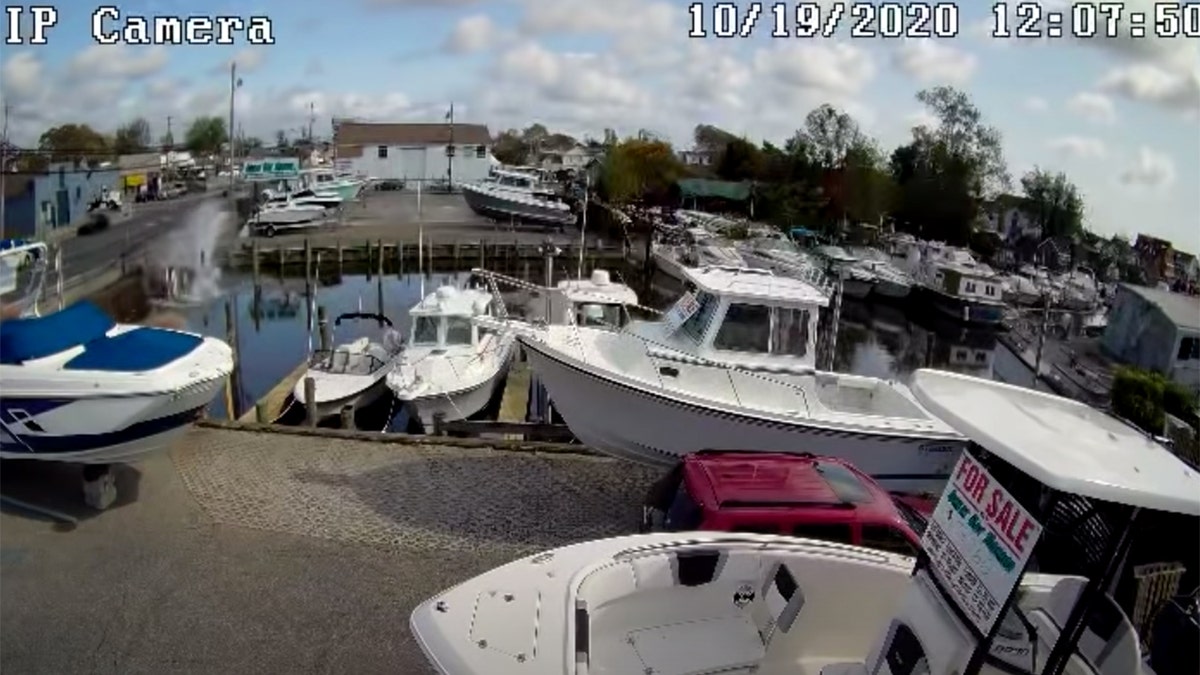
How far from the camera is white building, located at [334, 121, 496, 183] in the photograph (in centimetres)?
4016

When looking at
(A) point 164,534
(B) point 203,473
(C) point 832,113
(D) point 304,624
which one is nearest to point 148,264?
(B) point 203,473

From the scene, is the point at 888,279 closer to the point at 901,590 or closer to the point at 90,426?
the point at 901,590

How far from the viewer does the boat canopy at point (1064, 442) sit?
7.21 ft

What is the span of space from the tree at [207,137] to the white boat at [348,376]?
7.33 m

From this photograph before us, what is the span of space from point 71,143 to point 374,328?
13.9m

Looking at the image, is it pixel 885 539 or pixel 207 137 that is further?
pixel 207 137

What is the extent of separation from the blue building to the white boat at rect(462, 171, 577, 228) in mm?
26982

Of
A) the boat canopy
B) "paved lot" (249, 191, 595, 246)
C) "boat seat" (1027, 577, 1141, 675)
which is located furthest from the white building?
"boat seat" (1027, 577, 1141, 675)

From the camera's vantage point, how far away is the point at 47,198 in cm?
559

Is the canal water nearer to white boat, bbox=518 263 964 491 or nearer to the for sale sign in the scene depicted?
white boat, bbox=518 263 964 491

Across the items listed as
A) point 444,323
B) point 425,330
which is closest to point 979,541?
point 444,323

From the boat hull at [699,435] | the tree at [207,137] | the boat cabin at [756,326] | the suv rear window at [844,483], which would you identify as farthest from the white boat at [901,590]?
the tree at [207,137]

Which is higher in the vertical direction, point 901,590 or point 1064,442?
point 1064,442

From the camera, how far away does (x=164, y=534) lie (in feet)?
17.6
